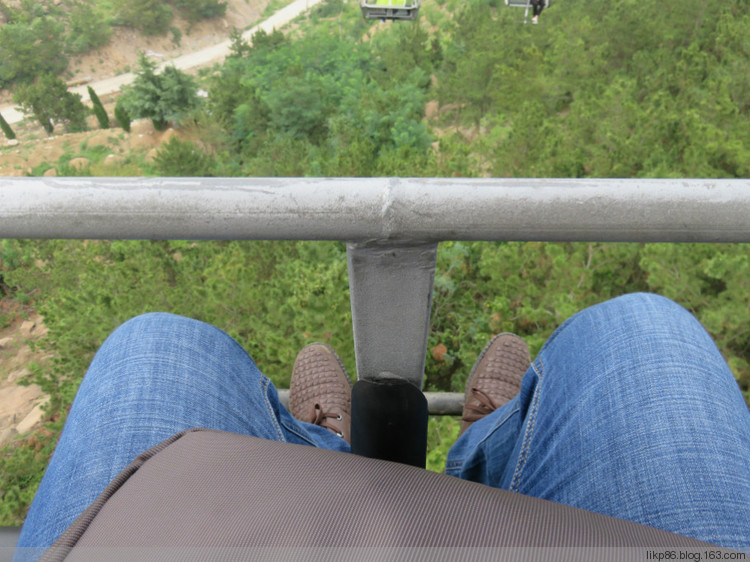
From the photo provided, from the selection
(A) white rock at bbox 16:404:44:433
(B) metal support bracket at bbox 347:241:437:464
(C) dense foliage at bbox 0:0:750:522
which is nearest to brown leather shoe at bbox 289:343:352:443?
(C) dense foliage at bbox 0:0:750:522

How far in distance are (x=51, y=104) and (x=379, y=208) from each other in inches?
874

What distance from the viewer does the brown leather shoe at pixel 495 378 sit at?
3.45ft

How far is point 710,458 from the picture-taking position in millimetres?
507

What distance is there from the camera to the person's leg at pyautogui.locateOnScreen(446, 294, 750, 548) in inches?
19.3

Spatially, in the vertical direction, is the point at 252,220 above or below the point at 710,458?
above

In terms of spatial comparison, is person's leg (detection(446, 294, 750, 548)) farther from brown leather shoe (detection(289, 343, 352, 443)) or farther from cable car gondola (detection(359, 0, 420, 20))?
cable car gondola (detection(359, 0, 420, 20))

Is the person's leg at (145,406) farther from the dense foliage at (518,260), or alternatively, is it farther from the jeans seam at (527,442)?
the dense foliage at (518,260)

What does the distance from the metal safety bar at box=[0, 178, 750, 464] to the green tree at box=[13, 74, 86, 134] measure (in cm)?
2154

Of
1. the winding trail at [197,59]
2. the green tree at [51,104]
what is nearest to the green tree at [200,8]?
the winding trail at [197,59]

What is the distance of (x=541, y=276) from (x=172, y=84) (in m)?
16.8

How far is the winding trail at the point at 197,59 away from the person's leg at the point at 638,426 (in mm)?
23080

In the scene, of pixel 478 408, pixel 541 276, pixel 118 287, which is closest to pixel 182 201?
pixel 478 408

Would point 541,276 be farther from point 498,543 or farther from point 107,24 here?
point 107,24

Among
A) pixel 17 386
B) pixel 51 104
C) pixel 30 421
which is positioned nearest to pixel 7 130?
pixel 51 104
